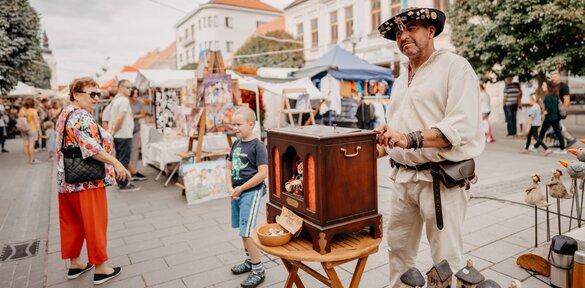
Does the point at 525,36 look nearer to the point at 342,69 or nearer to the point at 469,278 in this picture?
the point at 342,69

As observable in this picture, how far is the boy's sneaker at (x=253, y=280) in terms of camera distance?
10.4 ft

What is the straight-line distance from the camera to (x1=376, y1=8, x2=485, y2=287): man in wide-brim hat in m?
1.93


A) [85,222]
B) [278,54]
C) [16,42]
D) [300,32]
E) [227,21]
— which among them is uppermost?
[227,21]

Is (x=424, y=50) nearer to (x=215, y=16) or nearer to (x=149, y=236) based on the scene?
(x=149, y=236)

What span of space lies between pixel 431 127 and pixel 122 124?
6235 millimetres

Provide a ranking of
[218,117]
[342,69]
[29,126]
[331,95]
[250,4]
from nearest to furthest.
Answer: [218,117] < [29,126] < [331,95] < [342,69] < [250,4]

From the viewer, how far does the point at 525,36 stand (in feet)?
35.2

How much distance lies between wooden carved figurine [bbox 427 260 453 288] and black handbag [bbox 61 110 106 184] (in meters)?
2.78

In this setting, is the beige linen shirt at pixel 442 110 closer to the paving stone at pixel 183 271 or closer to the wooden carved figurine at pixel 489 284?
the wooden carved figurine at pixel 489 284

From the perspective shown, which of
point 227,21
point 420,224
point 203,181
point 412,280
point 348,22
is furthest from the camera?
point 227,21

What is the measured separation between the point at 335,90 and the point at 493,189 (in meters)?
6.58

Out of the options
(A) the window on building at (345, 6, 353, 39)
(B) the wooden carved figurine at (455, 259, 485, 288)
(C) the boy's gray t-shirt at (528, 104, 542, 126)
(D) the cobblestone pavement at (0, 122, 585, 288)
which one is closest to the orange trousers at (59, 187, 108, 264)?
(D) the cobblestone pavement at (0, 122, 585, 288)

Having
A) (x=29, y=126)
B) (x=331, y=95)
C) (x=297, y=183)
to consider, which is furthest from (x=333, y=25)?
(x=297, y=183)

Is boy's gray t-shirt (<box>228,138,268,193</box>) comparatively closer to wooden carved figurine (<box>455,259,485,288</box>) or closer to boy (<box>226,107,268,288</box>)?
boy (<box>226,107,268,288</box>)
